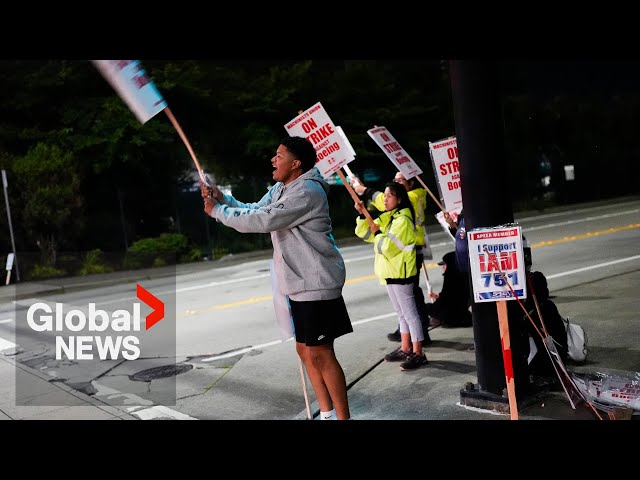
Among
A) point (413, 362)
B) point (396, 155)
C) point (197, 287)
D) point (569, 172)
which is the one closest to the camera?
point (413, 362)

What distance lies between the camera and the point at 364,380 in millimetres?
6559

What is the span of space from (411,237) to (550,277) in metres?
5.80

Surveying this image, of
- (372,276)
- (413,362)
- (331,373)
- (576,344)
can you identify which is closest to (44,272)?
(372,276)

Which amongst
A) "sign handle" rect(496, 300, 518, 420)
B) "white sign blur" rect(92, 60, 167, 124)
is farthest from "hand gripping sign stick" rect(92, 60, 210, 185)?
"sign handle" rect(496, 300, 518, 420)

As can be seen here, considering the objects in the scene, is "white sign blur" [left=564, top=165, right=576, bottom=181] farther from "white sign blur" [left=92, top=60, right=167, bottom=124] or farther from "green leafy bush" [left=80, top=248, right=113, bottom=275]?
"white sign blur" [left=92, top=60, right=167, bottom=124]

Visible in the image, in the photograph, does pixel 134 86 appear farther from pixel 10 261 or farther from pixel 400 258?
pixel 10 261

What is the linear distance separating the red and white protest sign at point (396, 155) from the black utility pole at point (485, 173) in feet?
7.64

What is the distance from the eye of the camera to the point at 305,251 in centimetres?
470

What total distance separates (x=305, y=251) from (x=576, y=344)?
290 centimetres

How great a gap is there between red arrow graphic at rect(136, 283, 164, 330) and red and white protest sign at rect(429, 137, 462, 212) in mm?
5374

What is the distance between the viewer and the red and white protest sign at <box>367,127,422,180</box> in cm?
765

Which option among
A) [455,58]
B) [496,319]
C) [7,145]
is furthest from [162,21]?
[7,145]

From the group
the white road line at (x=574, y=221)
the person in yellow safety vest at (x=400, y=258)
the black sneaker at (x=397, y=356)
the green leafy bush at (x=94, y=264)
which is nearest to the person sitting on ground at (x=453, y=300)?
the black sneaker at (x=397, y=356)

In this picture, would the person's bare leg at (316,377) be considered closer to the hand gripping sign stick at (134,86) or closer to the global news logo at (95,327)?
the hand gripping sign stick at (134,86)
